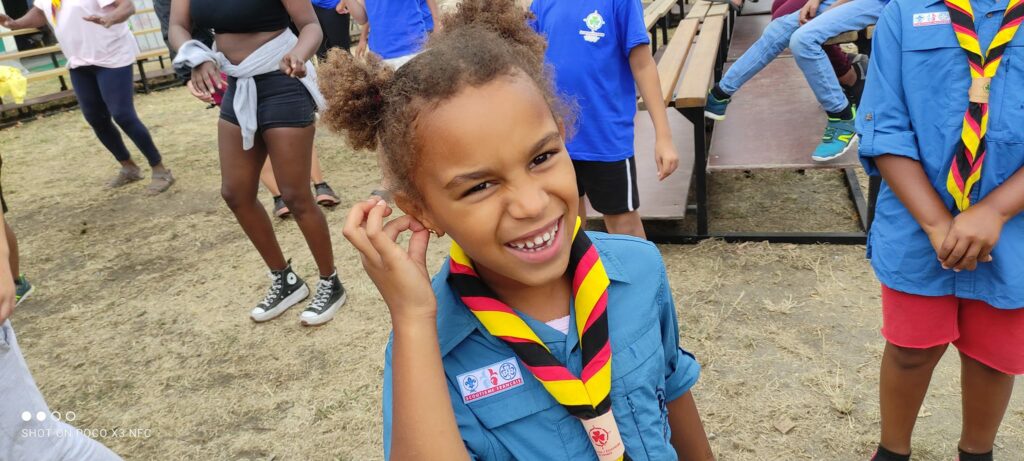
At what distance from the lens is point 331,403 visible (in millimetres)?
2781

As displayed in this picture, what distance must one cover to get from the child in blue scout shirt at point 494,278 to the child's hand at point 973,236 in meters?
0.74

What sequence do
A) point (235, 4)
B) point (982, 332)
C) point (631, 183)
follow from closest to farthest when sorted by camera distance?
1. point (982, 332)
2. point (631, 183)
3. point (235, 4)

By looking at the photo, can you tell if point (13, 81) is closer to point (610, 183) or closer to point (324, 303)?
point (324, 303)

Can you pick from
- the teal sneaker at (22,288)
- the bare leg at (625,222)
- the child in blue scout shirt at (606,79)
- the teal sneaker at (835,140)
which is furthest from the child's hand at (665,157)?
the teal sneaker at (22,288)

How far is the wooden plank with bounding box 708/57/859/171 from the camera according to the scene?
357 centimetres

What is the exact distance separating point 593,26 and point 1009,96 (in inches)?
53.1

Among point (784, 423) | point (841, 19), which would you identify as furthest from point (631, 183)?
point (841, 19)

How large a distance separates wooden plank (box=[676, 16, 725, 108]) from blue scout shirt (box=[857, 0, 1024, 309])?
1.55 m

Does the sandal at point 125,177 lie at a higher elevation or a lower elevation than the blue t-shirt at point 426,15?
lower

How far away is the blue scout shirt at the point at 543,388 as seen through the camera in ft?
3.80

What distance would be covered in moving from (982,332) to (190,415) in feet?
8.80

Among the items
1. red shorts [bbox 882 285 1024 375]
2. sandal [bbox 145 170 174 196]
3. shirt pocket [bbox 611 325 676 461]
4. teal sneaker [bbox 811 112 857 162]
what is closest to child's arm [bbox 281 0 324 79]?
shirt pocket [bbox 611 325 676 461]

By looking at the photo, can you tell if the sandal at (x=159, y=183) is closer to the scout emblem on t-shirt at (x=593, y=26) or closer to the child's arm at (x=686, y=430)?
the scout emblem on t-shirt at (x=593, y=26)

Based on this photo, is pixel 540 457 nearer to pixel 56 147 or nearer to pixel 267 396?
pixel 267 396
